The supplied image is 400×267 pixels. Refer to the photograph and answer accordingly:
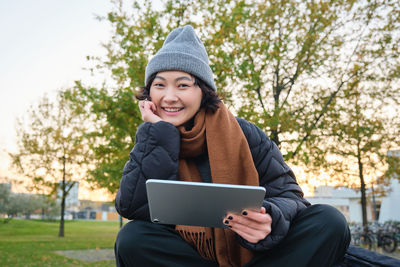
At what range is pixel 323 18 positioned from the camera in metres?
8.91

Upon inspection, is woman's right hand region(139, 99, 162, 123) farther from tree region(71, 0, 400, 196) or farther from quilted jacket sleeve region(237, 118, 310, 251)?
tree region(71, 0, 400, 196)

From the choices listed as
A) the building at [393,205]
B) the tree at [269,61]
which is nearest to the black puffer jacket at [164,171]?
the tree at [269,61]

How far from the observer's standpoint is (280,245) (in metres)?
1.66

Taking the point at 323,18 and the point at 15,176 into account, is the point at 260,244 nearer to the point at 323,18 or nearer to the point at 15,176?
the point at 323,18

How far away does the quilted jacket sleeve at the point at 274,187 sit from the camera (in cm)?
154

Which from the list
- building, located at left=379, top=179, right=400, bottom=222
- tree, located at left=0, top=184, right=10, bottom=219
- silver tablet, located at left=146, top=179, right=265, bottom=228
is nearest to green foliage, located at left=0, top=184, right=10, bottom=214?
tree, located at left=0, top=184, right=10, bottom=219

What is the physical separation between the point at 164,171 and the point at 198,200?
0.49 m

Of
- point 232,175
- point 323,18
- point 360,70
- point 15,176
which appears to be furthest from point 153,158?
point 15,176

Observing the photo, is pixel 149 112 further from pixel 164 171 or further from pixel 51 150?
pixel 51 150

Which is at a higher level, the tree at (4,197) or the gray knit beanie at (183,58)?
the gray knit beanie at (183,58)

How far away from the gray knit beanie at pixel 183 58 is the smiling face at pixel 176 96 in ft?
0.15

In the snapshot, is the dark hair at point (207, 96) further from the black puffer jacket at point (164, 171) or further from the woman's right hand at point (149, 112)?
the black puffer jacket at point (164, 171)

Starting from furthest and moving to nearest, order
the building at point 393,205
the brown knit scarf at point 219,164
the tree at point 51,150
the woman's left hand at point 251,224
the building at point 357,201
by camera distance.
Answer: the building at point 357,201, the building at point 393,205, the tree at point 51,150, the brown knit scarf at point 219,164, the woman's left hand at point 251,224

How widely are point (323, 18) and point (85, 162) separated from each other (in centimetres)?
1554
